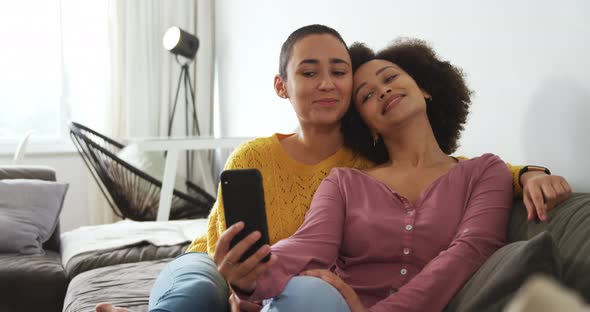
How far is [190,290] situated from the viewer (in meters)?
1.24

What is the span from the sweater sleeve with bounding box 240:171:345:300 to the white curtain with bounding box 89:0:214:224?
3.17 m

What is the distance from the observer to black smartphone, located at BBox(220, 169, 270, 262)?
3.35 feet

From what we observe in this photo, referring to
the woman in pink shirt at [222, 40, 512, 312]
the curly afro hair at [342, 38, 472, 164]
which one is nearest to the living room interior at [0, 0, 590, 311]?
the curly afro hair at [342, 38, 472, 164]

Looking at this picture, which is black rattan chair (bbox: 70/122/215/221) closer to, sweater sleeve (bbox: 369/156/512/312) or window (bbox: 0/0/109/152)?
window (bbox: 0/0/109/152)

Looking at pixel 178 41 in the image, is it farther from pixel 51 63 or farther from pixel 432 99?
pixel 432 99

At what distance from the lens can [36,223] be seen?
101 inches

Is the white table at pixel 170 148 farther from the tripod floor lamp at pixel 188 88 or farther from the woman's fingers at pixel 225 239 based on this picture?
the woman's fingers at pixel 225 239

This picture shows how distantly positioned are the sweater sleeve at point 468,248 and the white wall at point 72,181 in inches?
146

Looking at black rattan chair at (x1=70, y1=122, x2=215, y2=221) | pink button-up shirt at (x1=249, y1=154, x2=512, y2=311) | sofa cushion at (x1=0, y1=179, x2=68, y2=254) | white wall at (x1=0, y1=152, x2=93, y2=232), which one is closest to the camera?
pink button-up shirt at (x1=249, y1=154, x2=512, y2=311)

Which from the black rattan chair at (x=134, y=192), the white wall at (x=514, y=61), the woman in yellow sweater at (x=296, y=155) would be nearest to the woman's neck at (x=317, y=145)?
the woman in yellow sweater at (x=296, y=155)

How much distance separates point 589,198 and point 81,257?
1702 mm

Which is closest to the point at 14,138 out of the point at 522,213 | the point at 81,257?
the point at 81,257

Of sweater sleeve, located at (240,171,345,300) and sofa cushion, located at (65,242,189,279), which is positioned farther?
sofa cushion, located at (65,242,189,279)

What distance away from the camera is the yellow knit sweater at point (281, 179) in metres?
1.45
